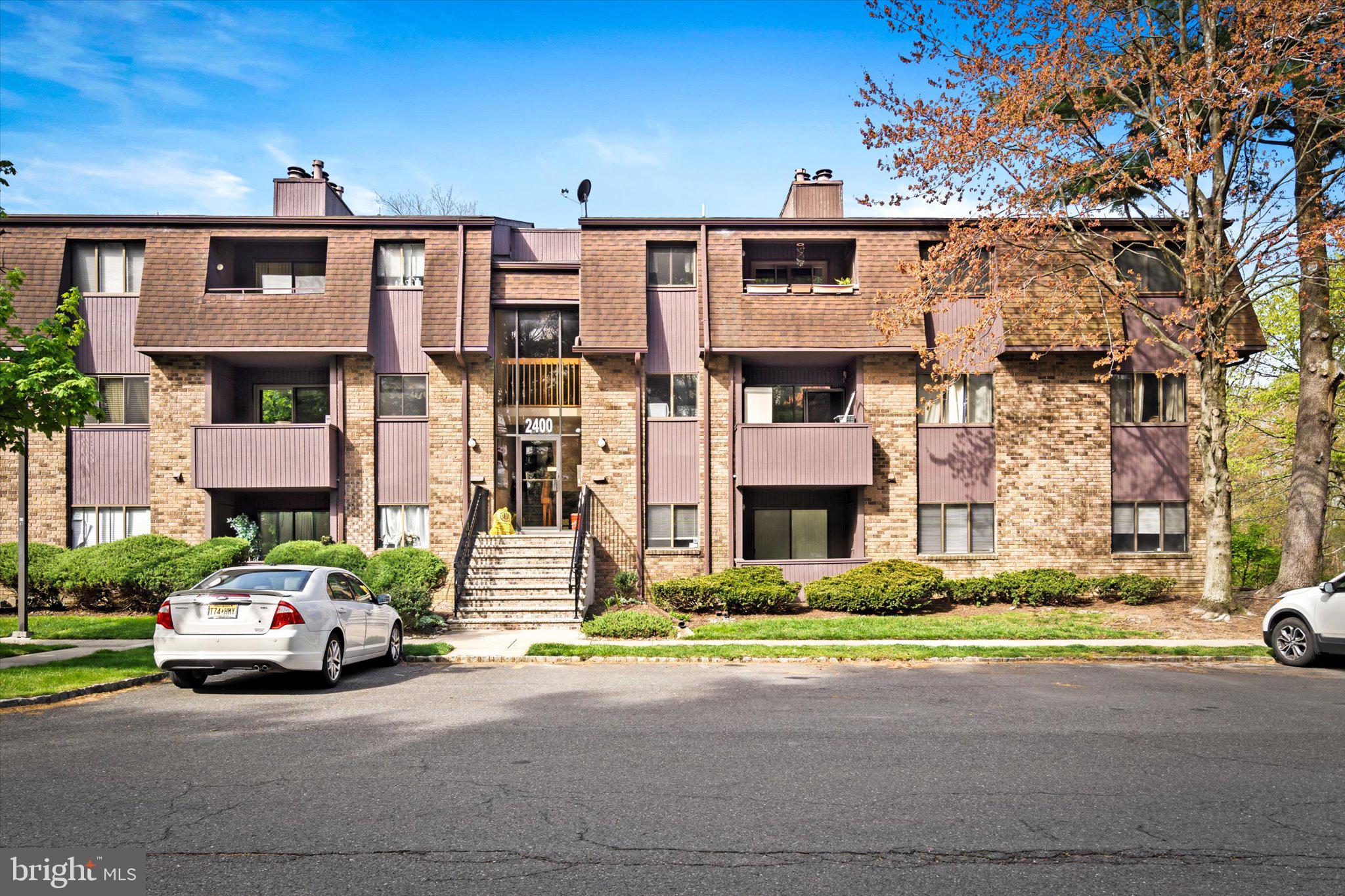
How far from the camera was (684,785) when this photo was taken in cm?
656

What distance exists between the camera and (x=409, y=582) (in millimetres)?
16969

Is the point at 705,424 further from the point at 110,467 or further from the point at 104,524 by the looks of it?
the point at 104,524

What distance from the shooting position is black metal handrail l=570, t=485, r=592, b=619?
18.6 metres

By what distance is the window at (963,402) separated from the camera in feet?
73.5

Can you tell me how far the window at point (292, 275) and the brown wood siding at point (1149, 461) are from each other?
2027 centimetres

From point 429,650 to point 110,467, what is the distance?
12.4 metres

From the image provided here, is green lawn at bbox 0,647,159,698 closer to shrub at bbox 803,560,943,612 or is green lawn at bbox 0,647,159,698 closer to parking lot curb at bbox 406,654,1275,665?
parking lot curb at bbox 406,654,1275,665

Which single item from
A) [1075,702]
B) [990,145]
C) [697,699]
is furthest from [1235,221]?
[697,699]

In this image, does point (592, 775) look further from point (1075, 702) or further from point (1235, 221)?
point (1235, 221)

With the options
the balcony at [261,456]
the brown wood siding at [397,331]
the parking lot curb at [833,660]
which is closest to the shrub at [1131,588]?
the parking lot curb at [833,660]

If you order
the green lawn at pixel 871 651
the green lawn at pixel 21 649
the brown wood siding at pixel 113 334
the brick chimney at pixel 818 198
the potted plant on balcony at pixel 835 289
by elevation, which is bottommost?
the green lawn at pixel 871 651

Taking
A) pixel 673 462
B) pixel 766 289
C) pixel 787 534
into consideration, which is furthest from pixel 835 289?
pixel 787 534

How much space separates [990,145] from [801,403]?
7412 millimetres

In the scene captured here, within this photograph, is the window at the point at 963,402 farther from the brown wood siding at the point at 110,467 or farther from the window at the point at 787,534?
the brown wood siding at the point at 110,467
